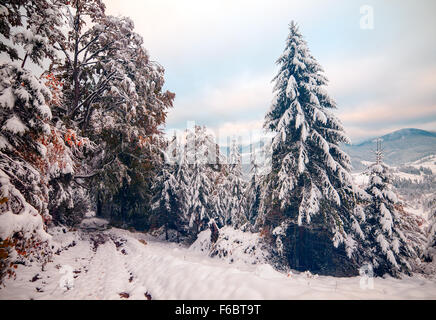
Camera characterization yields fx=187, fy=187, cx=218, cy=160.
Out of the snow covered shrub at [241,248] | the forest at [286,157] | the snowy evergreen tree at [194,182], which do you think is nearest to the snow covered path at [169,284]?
the forest at [286,157]

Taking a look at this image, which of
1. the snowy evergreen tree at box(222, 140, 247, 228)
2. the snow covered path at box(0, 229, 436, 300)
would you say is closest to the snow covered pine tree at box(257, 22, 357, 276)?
the snow covered path at box(0, 229, 436, 300)

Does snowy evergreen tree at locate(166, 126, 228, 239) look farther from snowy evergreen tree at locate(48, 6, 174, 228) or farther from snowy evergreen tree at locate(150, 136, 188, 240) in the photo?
snowy evergreen tree at locate(48, 6, 174, 228)

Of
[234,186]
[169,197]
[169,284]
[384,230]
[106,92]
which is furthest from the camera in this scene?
[234,186]

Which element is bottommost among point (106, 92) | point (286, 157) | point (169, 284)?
point (169, 284)

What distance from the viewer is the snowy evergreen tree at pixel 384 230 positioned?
11039 millimetres

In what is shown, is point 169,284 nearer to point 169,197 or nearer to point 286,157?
point 286,157

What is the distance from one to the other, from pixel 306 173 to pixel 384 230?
582cm

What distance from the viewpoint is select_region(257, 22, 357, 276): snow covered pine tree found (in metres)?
10.8

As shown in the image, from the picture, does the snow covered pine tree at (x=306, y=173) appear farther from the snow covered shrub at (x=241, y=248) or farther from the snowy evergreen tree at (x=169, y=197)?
the snowy evergreen tree at (x=169, y=197)

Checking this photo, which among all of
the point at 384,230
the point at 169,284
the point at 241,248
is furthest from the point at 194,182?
the point at 169,284

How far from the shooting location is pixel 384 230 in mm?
11266
